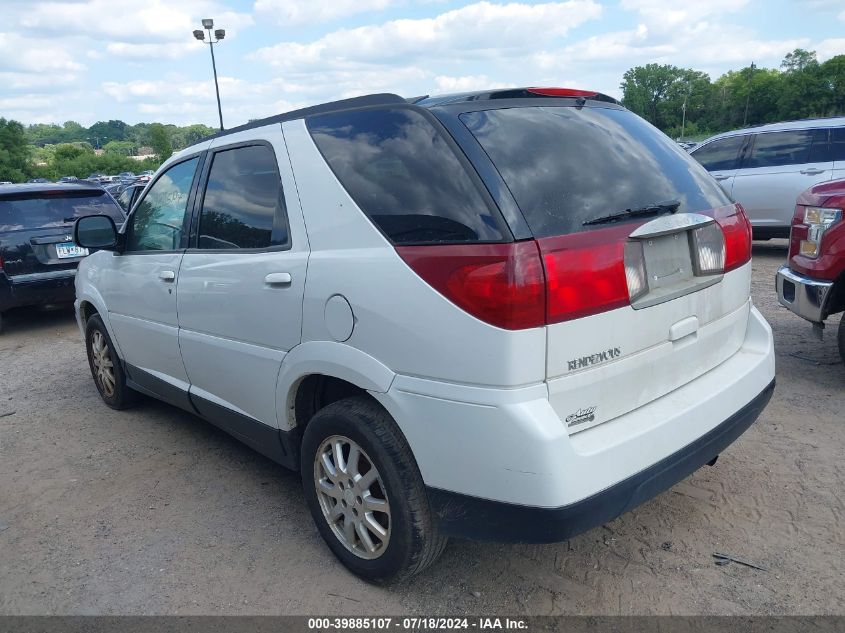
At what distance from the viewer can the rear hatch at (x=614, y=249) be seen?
2230 millimetres

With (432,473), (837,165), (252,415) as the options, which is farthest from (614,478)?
(837,165)

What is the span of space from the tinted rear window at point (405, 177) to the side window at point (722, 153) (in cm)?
865

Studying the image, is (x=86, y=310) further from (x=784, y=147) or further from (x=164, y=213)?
(x=784, y=147)

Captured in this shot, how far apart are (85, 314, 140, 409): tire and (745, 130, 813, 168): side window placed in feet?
28.8

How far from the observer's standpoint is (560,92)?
2.83 meters

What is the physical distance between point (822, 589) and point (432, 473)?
1.55m

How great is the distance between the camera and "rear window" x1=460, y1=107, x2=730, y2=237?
231 centimetres

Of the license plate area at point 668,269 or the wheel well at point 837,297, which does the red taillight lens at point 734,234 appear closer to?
the license plate area at point 668,269

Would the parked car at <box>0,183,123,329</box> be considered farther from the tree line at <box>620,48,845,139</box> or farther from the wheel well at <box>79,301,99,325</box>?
the tree line at <box>620,48,845,139</box>

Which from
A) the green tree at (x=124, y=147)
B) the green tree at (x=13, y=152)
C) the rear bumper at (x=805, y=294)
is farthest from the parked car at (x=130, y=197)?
the green tree at (x=124, y=147)

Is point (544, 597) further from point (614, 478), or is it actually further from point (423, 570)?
point (614, 478)

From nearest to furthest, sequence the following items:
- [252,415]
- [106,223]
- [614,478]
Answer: [614,478], [252,415], [106,223]

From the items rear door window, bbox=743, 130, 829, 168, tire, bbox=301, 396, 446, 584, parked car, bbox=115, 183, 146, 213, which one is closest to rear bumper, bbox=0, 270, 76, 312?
parked car, bbox=115, 183, 146, 213

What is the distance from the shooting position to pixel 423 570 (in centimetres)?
276
